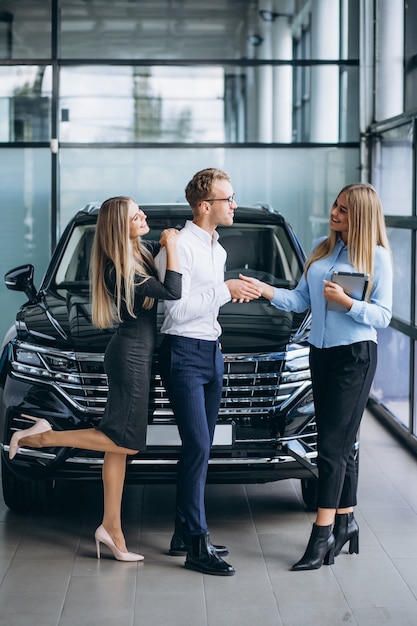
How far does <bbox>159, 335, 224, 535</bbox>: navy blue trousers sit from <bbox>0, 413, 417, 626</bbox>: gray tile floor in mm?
324

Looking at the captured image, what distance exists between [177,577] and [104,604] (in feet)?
1.43

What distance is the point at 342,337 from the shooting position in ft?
15.0

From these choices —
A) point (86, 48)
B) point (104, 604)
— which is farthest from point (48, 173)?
point (104, 604)

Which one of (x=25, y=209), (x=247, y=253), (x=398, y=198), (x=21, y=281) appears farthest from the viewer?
(x=25, y=209)

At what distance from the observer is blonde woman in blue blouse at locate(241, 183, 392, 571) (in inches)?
180

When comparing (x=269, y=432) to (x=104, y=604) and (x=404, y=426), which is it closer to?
(x=104, y=604)

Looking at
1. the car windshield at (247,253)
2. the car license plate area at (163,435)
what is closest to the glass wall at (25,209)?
the car windshield at (247,253)

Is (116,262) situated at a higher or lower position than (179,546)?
higher

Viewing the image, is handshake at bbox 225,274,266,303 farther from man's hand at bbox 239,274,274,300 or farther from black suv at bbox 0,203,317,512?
black suv at bbox 0,203,317,512

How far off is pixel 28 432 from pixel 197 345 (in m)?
0.93

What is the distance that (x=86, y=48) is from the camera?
383 inches

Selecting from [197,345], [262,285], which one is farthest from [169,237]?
[262,285]

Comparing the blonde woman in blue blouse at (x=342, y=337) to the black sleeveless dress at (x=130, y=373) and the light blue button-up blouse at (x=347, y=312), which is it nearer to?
the light blue button-up blouse at (x=347, y=312)

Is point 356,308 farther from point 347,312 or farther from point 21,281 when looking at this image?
point 21,281
